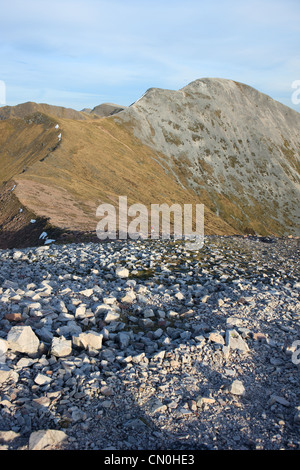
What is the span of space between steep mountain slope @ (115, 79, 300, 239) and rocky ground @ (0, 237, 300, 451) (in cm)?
10479

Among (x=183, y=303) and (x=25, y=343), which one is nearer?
(x=25, y=343)

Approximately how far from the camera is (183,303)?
12820mm

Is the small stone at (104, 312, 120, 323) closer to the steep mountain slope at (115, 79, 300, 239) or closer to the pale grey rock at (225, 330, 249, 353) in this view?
the pale grey rock at (225, 330, 249, 353)

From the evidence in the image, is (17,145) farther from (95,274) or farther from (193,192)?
(95,274)

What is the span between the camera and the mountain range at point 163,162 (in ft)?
153

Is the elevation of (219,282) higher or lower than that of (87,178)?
lower

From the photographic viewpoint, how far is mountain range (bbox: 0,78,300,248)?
153 feet

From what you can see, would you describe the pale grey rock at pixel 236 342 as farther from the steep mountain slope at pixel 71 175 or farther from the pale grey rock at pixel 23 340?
the steep mountain slope at pixel 71 175

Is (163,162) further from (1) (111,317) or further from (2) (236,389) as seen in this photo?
(2) (236,389)

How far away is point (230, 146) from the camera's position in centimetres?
15012

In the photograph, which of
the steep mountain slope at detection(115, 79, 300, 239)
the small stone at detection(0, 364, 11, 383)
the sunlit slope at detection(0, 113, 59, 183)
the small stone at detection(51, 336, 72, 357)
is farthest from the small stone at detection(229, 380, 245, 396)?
the steep mountain slope at detection(115, 79, 300, 239)

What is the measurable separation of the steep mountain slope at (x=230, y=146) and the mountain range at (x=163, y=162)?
54 cm

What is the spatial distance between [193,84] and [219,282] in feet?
571

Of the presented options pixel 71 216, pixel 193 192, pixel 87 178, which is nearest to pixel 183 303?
pixel 71 216
